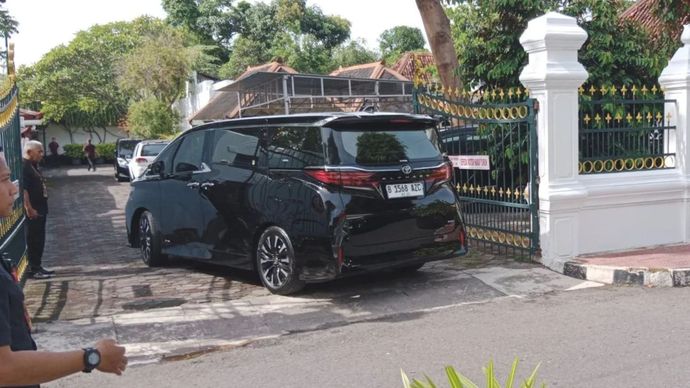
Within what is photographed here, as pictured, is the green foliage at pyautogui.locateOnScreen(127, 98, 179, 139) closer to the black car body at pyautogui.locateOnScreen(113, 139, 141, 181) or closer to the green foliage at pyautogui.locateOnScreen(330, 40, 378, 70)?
the black car body at pyautogui.locateOnScreen(113, 139, 141, 181)

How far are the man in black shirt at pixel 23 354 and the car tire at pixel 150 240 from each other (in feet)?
20.4

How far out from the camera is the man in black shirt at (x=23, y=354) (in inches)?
84.7

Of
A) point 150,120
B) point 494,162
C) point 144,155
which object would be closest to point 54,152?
point 150,120

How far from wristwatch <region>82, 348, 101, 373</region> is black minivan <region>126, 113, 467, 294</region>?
4030 mm

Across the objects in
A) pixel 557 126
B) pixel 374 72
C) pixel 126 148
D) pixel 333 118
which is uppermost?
pixel 374 72

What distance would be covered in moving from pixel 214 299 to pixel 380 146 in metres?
2.29

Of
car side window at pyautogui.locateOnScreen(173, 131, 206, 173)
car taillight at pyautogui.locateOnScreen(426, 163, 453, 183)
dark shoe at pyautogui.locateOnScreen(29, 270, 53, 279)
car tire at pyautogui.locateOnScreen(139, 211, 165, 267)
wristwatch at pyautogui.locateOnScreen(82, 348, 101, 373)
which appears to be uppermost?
car side window at pyautogui.locateOnScreen(173, 131, 206, 173)

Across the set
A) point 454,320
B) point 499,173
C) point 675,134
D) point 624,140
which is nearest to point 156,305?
point 454,320

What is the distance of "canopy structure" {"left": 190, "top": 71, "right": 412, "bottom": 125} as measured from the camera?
2188 cm

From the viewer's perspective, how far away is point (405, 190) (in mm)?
6633

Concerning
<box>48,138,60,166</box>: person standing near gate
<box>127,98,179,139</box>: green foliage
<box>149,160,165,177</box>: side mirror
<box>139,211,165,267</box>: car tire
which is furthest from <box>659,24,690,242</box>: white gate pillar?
<box>48,138,60,166</box>: person standing near gate

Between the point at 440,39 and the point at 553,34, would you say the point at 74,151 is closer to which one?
the point at 440,39

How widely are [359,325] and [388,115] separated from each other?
6.84 feet

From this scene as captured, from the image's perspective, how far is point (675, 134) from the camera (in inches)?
348
